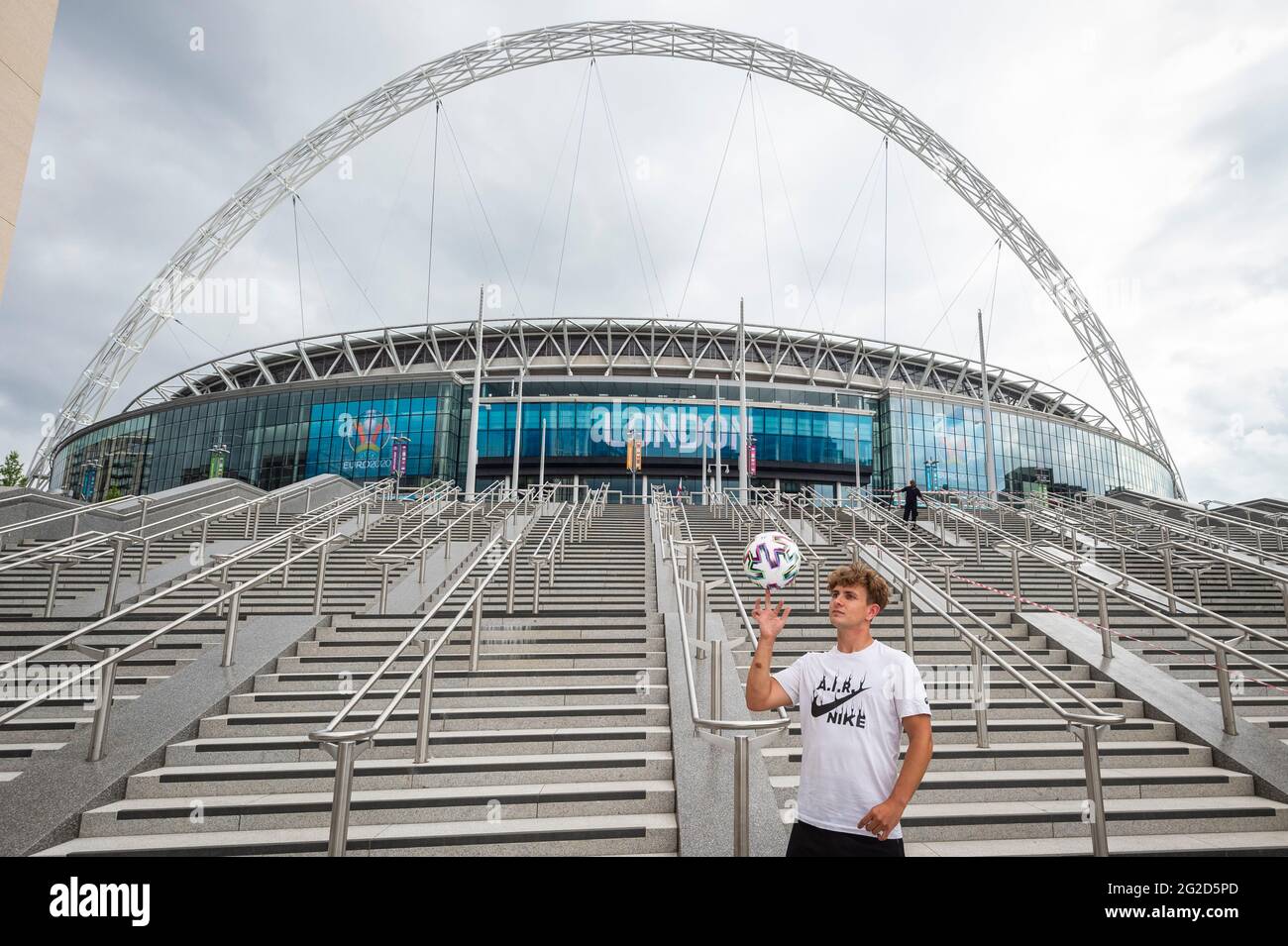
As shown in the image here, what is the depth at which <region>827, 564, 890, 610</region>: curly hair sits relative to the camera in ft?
8.77

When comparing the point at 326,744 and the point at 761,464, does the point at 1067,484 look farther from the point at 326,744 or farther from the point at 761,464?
the point at 326,744

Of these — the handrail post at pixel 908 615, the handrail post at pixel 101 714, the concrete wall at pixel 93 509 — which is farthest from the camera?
the concrete wall at pixel 93 509

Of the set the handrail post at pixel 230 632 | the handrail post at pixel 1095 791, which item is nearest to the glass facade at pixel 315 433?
the handrail post at pixel 230 632

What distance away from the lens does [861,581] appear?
2680 mm

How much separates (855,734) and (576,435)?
49.8m

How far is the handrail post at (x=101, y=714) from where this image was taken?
4879 millimetres

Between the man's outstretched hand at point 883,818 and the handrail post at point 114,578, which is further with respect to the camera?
the handrail post at point 114,578

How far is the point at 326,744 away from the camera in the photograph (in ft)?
12.0

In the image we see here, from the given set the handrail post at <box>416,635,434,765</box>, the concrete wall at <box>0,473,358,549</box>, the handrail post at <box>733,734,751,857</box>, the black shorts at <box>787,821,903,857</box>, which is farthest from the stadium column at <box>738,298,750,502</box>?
the black shorts at <box>787,821,903,857</box>

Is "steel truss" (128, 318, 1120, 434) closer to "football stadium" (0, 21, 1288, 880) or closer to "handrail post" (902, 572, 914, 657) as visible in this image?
"football stadium" (0, 21, 1288, 880)

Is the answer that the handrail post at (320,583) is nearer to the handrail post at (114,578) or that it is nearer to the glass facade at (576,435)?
the handrail post at (114,578)

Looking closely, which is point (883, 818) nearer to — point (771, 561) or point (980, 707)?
point (771, 561)

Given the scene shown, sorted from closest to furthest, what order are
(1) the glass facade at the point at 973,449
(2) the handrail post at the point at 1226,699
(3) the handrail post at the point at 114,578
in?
1. (2) the handrail post at the point at 1226,699
2. (3) the handrail post at the point at 114,578
3. (1) the glass facade at the point at 973,449

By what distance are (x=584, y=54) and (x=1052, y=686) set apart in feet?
178
